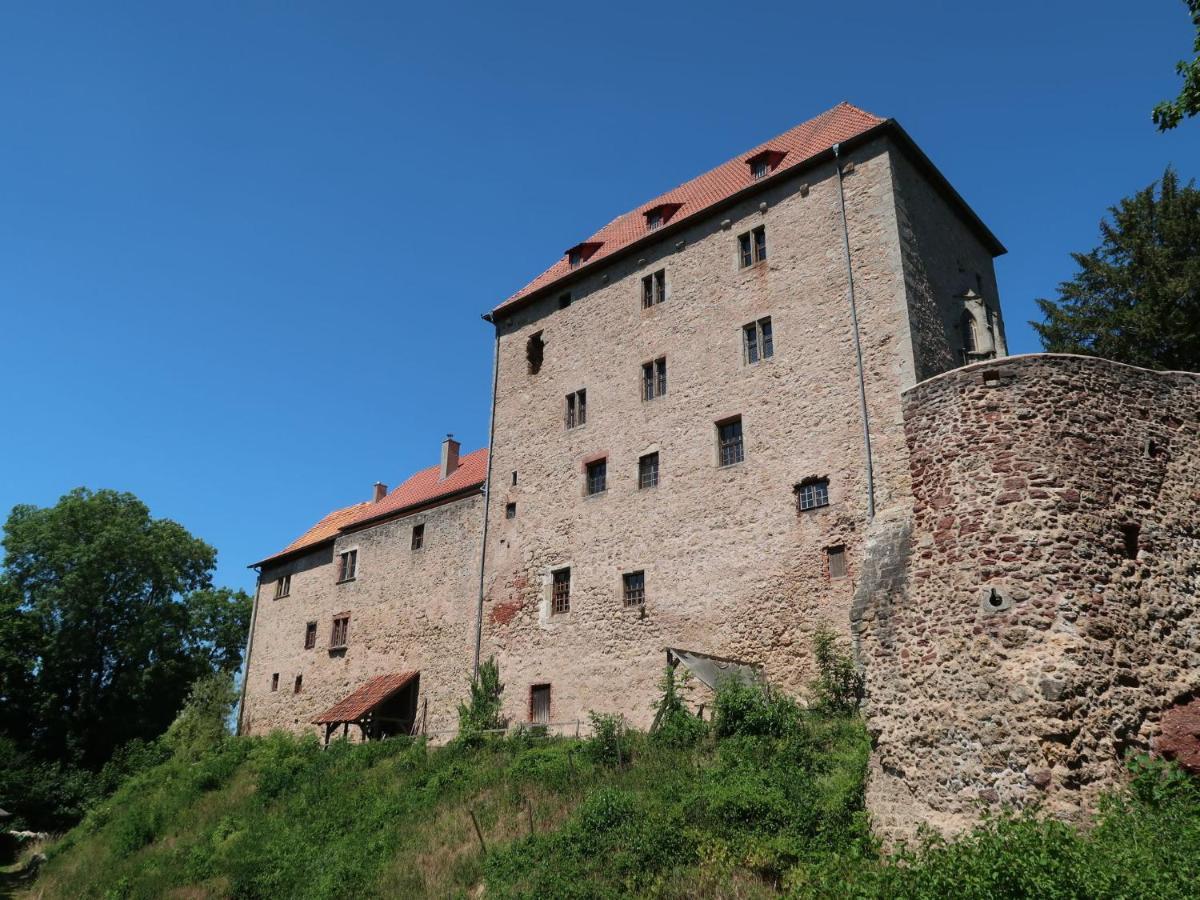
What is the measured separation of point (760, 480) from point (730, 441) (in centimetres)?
146

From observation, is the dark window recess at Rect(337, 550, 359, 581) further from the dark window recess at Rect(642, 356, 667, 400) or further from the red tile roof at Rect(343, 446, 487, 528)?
the dark window recess at Rect(642, 356, 667, 400)

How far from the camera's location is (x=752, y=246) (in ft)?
69.9

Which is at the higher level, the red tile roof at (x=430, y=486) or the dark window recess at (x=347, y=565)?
the red tile roof at (x=430, y=486)

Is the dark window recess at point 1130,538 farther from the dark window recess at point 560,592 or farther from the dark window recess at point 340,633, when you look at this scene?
the dark window recess at point 340,633

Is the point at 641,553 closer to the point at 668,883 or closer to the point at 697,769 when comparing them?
the point at 697,769

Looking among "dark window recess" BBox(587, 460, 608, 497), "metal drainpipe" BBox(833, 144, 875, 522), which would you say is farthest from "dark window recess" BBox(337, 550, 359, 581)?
"metal drainpipe" BBox(833, 144, 875, 522)

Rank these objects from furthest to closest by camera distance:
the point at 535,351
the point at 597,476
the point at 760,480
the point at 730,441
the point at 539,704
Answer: the point at 535,351, the point at 597,476, the point at 539,704, the point at 730,441, the point at 760,480

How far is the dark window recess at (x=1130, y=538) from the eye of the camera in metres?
12.1

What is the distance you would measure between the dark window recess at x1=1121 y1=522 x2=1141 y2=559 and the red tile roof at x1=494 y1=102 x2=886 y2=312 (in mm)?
11018

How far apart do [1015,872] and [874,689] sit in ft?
12.7

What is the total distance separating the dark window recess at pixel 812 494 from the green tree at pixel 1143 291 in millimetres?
10101

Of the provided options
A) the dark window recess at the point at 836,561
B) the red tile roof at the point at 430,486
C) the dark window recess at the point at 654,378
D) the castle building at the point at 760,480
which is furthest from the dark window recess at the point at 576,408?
the dark window recess at the point at 836,561

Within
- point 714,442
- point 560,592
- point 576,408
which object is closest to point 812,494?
point 714,442

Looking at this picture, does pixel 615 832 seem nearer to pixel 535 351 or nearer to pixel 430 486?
pixel 535 351
